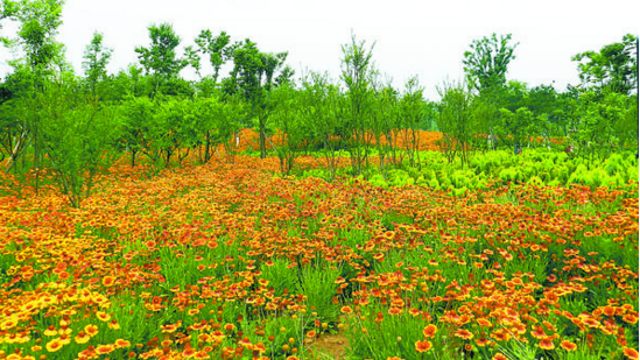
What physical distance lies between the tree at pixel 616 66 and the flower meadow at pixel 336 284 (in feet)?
44.3

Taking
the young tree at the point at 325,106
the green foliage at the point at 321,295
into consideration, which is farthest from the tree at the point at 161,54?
the green foliage at the point at 321,295

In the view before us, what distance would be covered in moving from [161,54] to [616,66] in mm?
29604

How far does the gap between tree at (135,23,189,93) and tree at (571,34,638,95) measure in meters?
27.2

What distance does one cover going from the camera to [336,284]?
388 centimetres

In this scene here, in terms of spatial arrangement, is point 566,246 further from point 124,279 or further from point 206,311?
point 124,279

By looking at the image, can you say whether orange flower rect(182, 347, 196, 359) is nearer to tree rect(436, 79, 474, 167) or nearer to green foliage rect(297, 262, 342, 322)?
green foliage rect(297, 262, 342, 322)

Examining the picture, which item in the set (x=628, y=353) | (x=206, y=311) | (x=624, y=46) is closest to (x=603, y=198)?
(x=628, y=353)

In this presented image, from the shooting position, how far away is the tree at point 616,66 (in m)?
15.5

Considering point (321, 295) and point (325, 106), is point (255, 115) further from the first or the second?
point (321, 295)

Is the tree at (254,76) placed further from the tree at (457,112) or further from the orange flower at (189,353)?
the orange flower at (189,353)

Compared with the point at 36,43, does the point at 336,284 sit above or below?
below

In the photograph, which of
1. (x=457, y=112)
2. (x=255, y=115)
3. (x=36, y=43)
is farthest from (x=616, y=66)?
(x=36, y=43)

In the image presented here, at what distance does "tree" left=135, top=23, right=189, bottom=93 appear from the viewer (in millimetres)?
26564

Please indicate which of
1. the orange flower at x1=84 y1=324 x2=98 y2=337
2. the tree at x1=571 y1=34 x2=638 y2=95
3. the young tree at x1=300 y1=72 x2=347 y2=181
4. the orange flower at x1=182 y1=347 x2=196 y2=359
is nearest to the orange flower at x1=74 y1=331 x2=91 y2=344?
the orange flower at x1=84 y1=324 x2=98 y2=337
